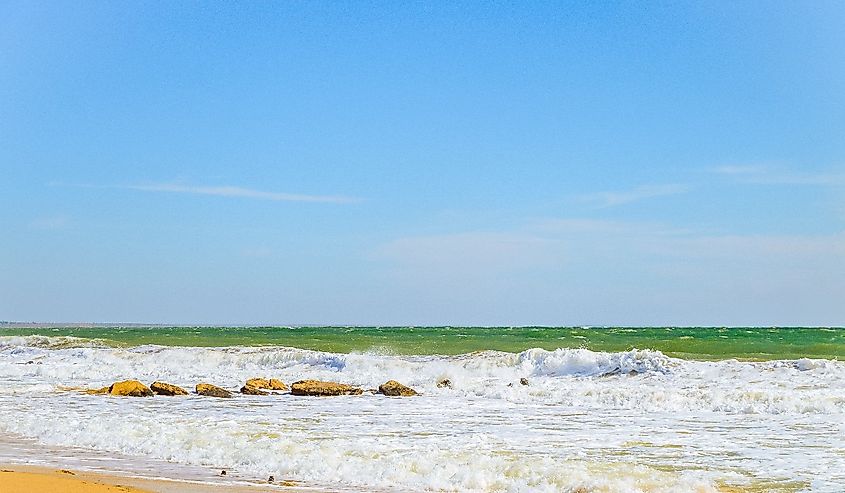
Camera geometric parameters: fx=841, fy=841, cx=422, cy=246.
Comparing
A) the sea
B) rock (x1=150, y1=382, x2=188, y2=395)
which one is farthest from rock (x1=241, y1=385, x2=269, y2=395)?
rock (x1=150, y1=382, x2=188, y2=395)

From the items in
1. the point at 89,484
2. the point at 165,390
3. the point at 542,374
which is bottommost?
the point at 89,484

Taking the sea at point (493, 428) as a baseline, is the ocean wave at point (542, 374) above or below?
above

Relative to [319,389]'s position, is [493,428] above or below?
below

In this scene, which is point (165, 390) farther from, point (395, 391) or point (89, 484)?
point (89, 484)

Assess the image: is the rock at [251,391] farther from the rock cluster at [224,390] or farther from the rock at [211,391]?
the rock at [211,391]

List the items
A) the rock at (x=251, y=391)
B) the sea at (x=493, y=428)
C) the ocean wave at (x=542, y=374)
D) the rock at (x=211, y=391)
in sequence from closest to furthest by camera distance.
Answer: the sea at (x=493, y=428), the ocean wave at (x=542, y=374), the rock at (x=211, y=391), the rock at (x=251, y=391)

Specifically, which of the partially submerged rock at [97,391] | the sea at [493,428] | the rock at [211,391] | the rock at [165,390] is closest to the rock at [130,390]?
the rock at [165,390]

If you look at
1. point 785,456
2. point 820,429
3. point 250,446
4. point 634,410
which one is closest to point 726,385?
point 634,410

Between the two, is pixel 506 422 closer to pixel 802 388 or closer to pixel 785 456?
pixel 785 456

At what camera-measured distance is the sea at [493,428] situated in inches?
375

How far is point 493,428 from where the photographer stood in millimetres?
13609

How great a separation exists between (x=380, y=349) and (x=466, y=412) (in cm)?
2263

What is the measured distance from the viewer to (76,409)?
53.5ft

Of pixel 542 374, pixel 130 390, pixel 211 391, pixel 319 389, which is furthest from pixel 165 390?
pixel 542 374
